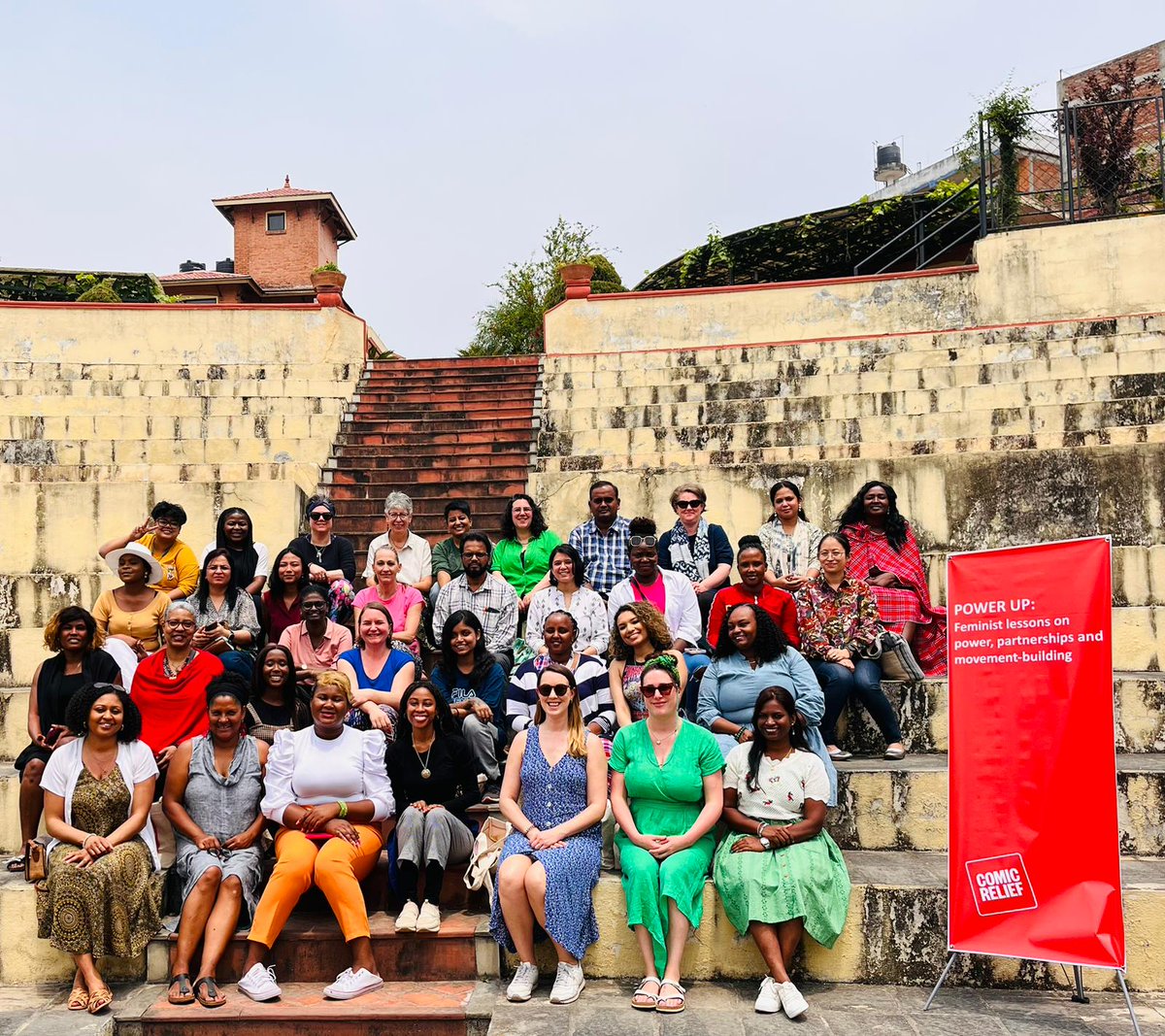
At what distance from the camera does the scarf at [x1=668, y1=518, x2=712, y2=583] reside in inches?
273

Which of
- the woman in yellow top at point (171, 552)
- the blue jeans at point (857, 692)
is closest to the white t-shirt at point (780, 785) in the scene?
the blue jeans at point (857, 692)

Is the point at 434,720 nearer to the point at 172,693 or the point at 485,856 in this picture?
the point at 485,856

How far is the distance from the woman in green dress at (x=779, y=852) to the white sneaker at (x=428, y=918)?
122 cm

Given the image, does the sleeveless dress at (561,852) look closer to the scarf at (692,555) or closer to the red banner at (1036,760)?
the red banner at (1036,760)

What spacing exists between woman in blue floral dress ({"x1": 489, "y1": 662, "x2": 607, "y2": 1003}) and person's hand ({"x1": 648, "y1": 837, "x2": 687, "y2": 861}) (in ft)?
0.88

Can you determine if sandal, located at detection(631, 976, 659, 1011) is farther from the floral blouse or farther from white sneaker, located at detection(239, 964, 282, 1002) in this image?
the floral blouse

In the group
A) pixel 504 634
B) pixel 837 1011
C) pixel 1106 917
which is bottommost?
pixel 837 1011

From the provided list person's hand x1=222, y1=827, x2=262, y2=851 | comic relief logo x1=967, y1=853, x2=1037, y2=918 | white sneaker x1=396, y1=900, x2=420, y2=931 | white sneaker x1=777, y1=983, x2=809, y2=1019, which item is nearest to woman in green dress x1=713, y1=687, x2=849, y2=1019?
white sneaker x1=777, y1=983, x2=809, y2=1019

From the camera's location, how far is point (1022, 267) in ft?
45.0

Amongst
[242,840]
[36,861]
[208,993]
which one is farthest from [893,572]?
[36,861]

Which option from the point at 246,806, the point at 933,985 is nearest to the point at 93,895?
the point at 246,806

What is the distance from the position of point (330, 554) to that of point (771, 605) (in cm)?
285

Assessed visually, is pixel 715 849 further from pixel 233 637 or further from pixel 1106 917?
pixel 233 637

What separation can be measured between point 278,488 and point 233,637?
2.51 m
